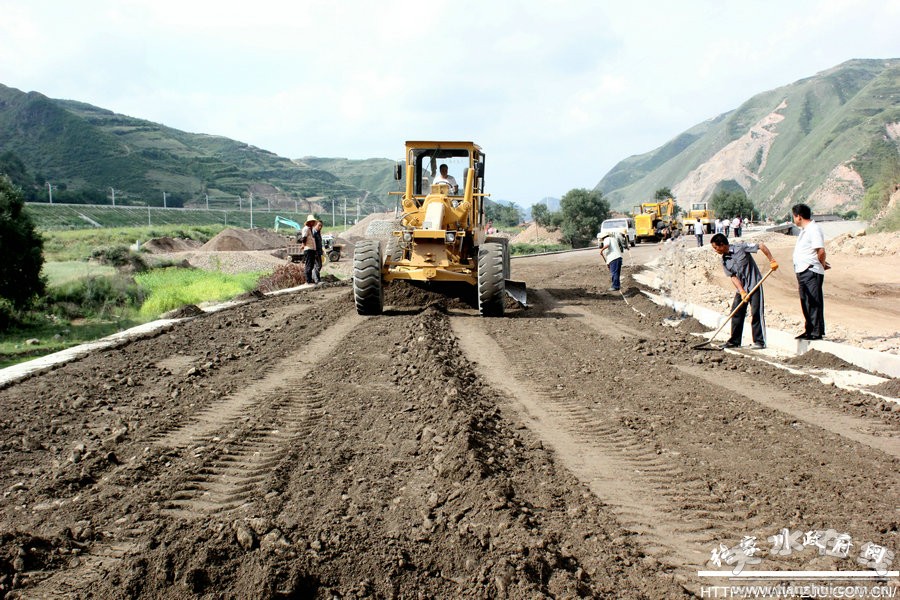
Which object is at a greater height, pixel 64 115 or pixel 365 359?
pixel 64 115

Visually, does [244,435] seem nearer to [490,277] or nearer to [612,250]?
[490,277]

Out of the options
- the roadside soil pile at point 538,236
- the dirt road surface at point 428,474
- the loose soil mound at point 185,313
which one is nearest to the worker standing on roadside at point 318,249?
the loose soil mound at point 185,313

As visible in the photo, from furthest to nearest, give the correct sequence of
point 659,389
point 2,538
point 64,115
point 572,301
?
point 64,115 < point 572,301 < point 659,389 < point 2,538

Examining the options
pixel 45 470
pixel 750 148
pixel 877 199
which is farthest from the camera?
pixel 750 148

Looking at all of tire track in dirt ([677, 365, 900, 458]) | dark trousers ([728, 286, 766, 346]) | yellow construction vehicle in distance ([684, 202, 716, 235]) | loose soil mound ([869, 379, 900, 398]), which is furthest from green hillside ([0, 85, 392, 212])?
loose soil mound ([869, 379, 900, 398])

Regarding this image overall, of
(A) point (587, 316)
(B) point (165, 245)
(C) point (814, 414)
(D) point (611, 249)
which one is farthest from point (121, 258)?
(C) point (814, 414)

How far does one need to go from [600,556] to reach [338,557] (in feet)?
4.37

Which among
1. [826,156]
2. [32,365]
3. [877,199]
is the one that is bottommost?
[32,365]

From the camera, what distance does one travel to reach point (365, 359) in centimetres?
881

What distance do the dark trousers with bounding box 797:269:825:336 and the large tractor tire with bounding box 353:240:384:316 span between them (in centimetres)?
662

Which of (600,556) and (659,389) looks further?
(659,389)

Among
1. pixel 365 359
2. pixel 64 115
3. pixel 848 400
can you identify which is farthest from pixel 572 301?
pixel 64 115

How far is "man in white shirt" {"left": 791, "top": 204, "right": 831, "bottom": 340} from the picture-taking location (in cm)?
906

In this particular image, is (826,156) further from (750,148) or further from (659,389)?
(659,389)
